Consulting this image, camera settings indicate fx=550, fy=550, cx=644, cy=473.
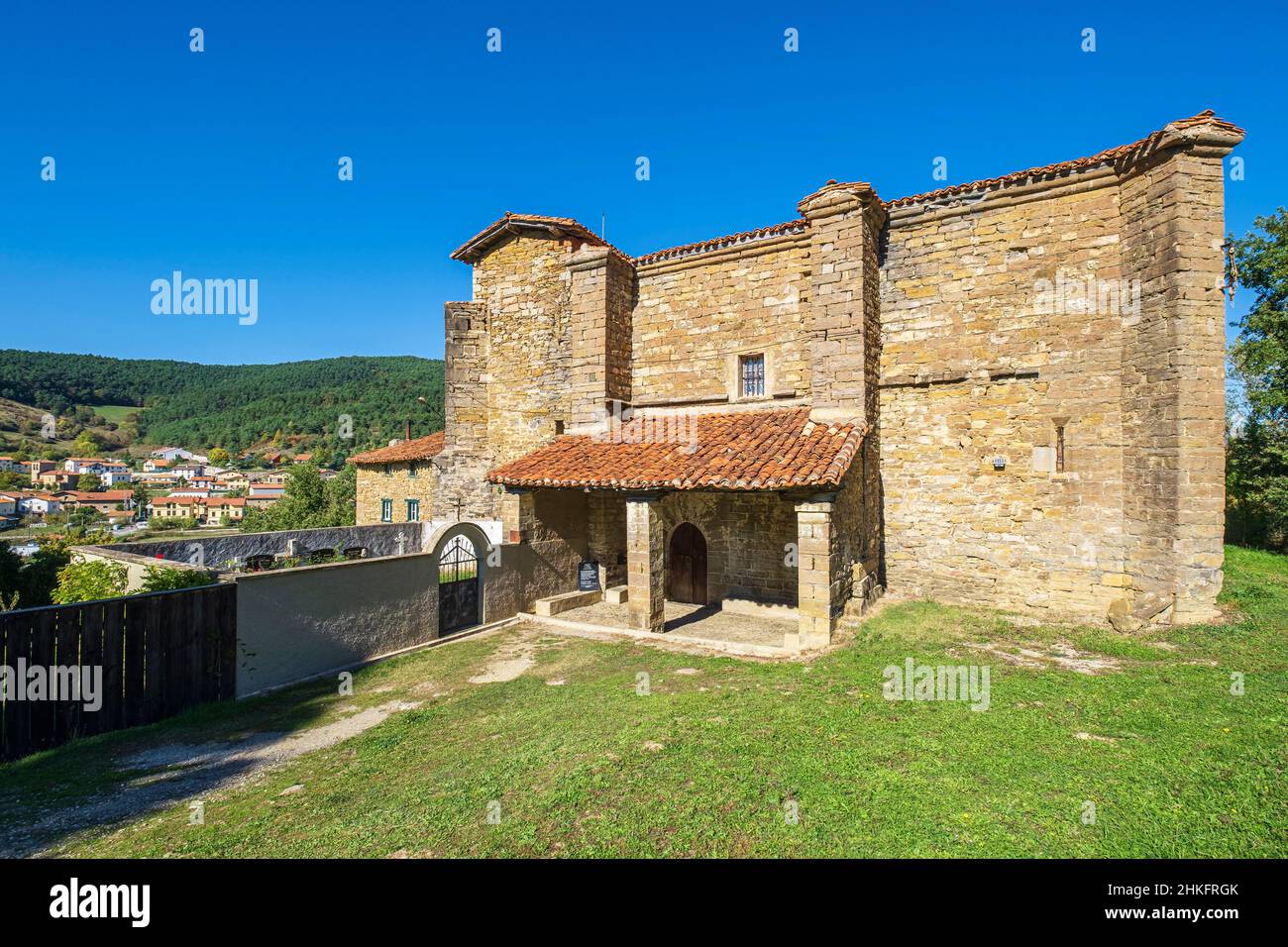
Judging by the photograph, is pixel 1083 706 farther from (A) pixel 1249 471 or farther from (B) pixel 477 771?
(A) pixel 1249 471

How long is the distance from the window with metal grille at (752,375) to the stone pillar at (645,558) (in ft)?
13.7

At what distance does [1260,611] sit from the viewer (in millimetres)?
8438

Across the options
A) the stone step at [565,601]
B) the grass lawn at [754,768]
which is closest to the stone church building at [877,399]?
the stone step at [565,601]

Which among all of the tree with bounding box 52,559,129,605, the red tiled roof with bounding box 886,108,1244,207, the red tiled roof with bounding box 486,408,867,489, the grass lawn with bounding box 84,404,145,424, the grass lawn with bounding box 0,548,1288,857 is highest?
the grass lawn with bounding box 84,404,145,424

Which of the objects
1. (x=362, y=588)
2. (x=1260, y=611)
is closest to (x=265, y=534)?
(x=362, y=588)

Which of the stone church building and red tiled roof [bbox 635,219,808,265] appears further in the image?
red tiled roof [bbox 635,219,808,265]

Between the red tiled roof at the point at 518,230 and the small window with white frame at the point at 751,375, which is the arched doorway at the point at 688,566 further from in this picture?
the red tiled roof at the point at 518,230

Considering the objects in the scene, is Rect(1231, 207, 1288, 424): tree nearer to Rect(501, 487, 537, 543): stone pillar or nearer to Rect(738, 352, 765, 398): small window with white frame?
Rect(738, 352, 765, 398): small window with white frame

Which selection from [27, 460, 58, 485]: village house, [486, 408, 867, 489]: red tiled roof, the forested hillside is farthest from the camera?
the forested hillside

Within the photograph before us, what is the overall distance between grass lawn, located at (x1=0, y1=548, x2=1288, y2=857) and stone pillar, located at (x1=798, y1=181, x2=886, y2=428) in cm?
486

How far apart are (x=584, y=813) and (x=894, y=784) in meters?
2.50

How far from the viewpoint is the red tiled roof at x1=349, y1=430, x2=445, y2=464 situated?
2458 centimetres

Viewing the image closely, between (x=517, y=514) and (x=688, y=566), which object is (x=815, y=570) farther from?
(x=517, y=514)

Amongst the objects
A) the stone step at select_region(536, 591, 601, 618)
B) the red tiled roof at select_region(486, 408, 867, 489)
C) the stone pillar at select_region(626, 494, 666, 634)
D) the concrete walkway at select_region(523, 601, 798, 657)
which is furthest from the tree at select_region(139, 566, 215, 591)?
the stone pillar at select_region(626, 494, 666, 634)
